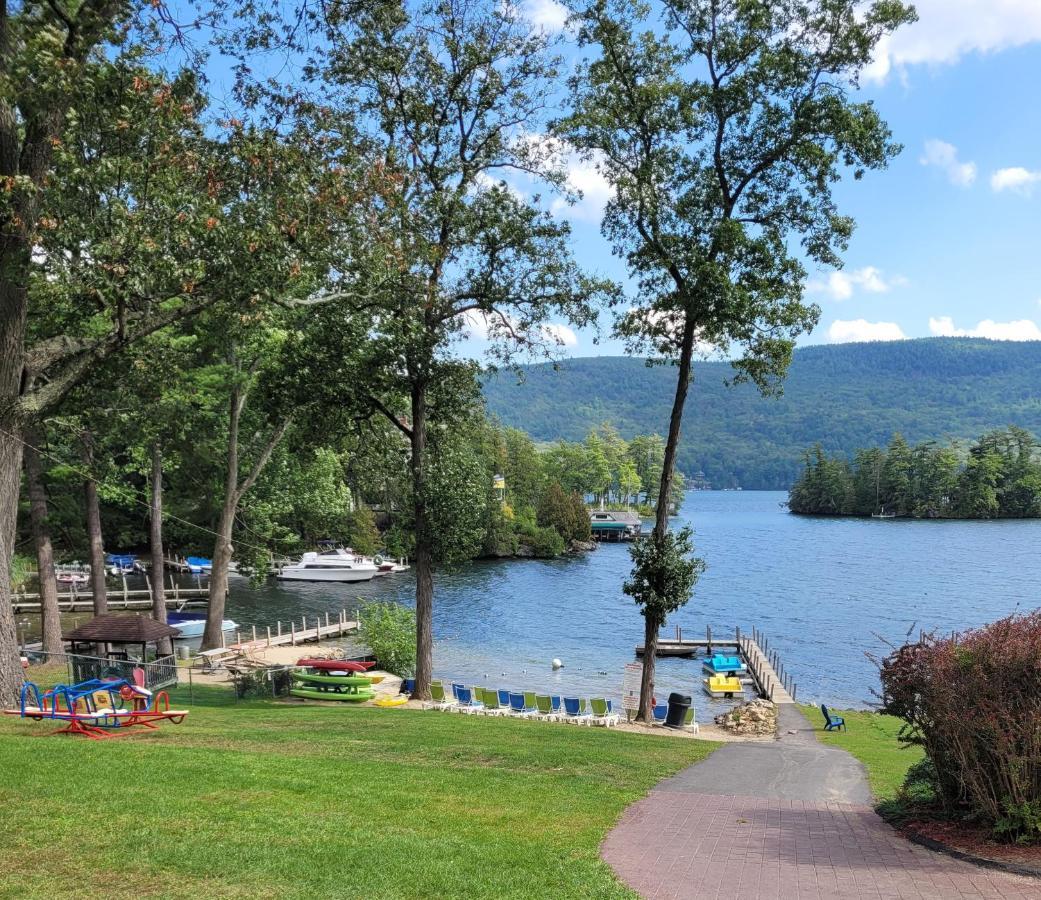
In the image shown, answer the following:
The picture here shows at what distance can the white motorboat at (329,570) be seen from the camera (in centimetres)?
6500

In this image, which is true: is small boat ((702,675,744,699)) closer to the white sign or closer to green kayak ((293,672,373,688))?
the white sign

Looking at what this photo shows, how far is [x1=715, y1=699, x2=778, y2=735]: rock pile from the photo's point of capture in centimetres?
2389

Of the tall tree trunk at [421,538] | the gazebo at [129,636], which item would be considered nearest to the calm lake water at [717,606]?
the tall tree trunk at [421,538]

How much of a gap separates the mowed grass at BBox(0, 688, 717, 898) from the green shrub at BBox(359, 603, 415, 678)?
1497cm

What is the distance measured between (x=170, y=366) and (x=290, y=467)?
19.8 meters

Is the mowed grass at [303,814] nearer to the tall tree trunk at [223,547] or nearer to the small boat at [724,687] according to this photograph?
the tall tree trunk at [223,547]

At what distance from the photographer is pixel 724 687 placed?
106 ft

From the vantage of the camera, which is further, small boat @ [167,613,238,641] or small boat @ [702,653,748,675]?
small boat @ [167,613,238,641]

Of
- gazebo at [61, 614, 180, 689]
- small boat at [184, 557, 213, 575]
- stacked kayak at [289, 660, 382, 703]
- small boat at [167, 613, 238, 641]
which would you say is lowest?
small boat at [167, 613, 238, 641]

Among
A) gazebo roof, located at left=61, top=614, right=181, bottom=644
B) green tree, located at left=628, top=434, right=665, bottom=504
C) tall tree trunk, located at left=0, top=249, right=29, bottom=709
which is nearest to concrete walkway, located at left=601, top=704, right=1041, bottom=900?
tall tree trunk, located at left=0, top=249, right=29, bottom=709

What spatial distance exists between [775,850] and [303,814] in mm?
4906

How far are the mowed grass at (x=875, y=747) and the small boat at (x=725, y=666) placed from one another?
26.8 ft

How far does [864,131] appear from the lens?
733 inches

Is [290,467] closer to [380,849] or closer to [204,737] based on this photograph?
[204,737]
